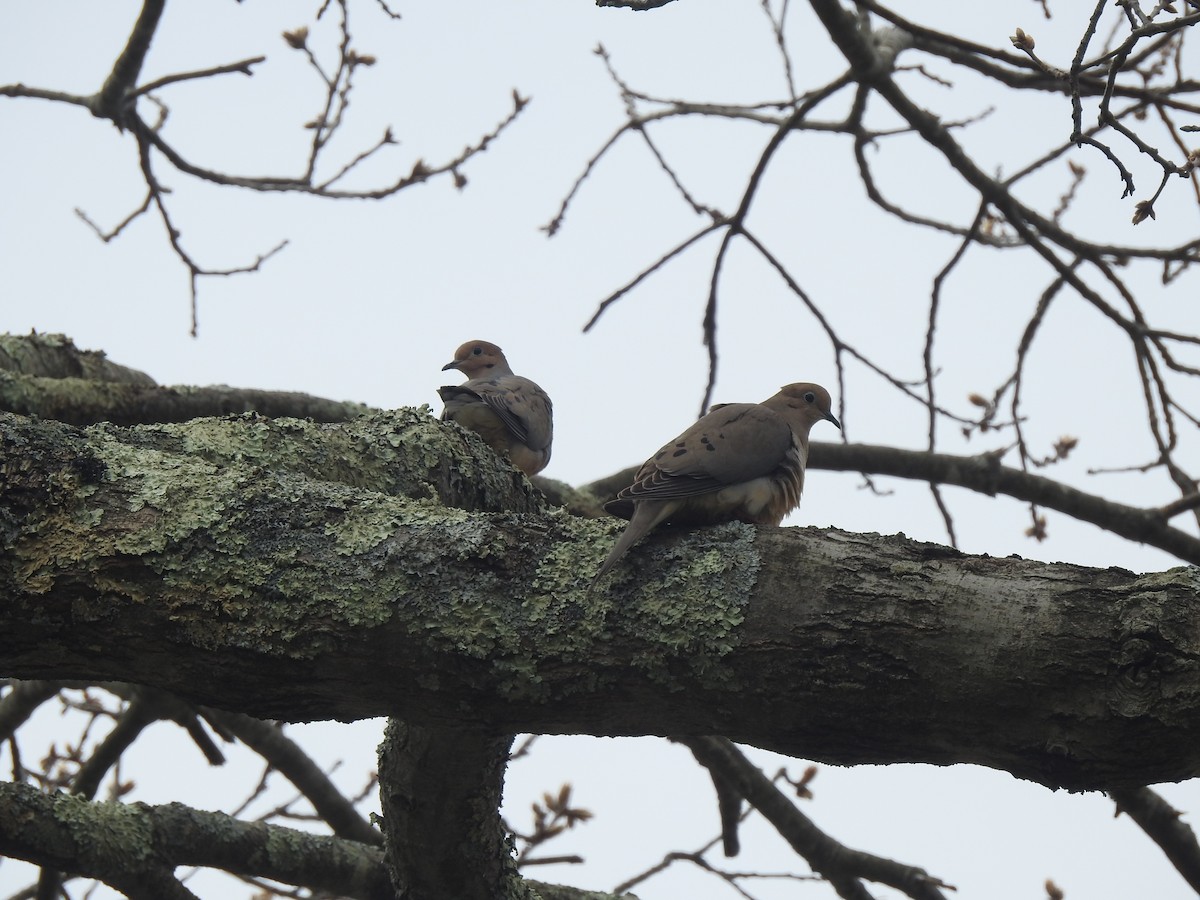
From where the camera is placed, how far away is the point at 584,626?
2057 millimetres

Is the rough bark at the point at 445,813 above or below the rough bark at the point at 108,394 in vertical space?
below

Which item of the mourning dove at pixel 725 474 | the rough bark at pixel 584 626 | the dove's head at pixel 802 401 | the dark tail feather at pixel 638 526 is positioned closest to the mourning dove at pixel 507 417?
the dove's head at pixel 802 401

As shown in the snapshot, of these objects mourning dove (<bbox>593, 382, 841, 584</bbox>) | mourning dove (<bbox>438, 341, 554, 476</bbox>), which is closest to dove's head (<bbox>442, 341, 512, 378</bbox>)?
mourning dove (<bbox>438, 341, 554, 476</bbox>)

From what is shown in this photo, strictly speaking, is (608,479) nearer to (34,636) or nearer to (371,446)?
(371,446)

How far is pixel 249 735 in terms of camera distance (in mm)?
4504

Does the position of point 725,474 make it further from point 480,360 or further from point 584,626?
point 480,360

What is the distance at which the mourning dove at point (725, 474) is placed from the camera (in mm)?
2881

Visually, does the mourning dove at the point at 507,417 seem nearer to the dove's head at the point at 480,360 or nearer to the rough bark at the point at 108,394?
the rough bark at the point at 108,394

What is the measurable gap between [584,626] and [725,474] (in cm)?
122

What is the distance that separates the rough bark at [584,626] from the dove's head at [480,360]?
4317 millimetres

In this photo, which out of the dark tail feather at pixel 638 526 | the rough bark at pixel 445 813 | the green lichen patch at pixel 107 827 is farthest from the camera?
the green lichen patch at pixel 107 827

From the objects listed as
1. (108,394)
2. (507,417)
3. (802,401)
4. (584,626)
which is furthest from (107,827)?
(802,401)

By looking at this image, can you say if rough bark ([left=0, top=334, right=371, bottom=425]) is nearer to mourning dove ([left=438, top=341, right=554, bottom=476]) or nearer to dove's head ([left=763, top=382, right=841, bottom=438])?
mourning dove ([left=438, top=341, right=554, bottom=476])

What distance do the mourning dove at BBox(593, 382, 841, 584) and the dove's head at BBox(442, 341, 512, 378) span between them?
9.83 ft
